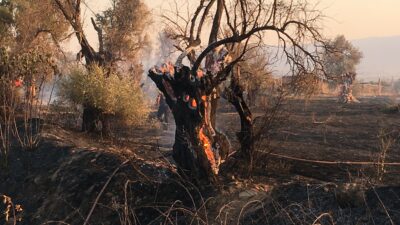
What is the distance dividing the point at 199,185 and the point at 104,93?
7425mm

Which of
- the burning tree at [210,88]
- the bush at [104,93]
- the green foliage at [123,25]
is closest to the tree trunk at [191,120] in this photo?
the burning tree at [210,88]

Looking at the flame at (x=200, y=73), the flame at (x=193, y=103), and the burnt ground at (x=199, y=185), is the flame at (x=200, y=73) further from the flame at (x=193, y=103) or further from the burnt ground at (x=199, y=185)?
the burnt ground at (x=199, y=185)

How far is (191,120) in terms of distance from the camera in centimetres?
818

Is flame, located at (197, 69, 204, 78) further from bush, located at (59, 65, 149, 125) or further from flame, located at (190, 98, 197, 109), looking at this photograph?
bush, located at (59, 65, 149, 125)

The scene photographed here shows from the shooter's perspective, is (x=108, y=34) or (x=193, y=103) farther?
(x=108, y=34)

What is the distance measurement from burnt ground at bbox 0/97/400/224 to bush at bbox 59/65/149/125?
0.87 m

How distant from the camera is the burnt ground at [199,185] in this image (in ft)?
21.0

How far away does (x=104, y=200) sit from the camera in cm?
842

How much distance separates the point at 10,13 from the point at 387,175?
1884 cm

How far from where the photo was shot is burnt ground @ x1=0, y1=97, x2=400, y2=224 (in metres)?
6.40

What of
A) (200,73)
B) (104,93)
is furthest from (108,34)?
(200,73)

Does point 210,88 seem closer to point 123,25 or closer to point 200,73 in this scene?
point 200,73

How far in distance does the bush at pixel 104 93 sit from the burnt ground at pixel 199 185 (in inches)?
34.3

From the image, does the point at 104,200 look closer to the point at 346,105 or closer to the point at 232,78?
the point at 232,78
